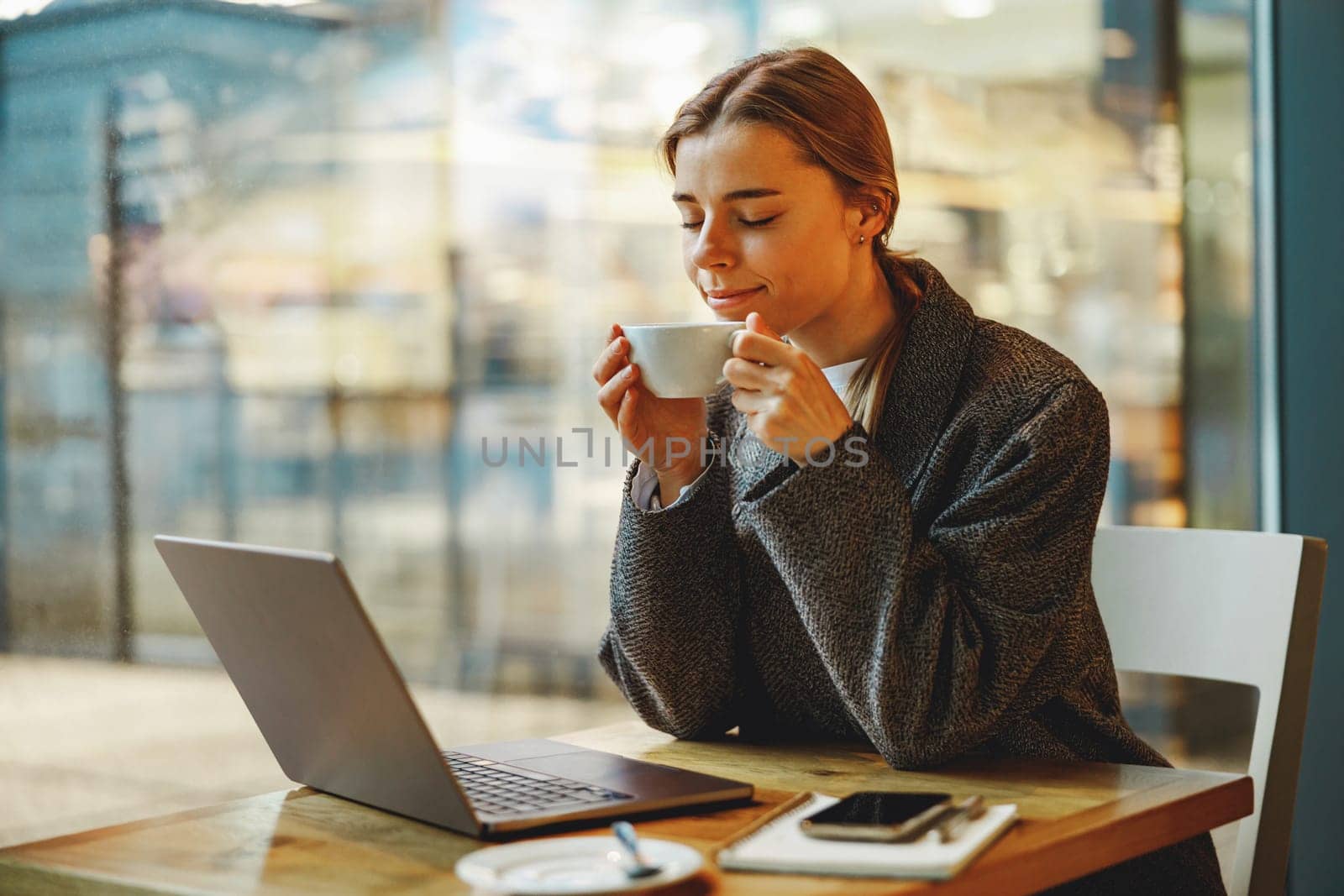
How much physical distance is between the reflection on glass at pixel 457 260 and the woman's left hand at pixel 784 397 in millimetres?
852

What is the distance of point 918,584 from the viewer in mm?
1163

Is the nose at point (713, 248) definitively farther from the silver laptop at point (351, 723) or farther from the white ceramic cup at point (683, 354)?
the silver laptop at point (351, 723)

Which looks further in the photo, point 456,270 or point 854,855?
point 456,270

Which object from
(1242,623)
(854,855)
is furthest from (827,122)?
(854,855)

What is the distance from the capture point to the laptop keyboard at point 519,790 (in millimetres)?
987

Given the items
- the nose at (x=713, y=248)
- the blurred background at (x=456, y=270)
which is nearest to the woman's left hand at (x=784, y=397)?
the nose at (x=713, y=248)

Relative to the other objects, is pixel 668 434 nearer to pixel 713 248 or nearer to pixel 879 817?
pixel 713 248

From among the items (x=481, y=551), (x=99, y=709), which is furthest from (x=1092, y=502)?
(x=481, y=551)

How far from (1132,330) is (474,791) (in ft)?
7.47

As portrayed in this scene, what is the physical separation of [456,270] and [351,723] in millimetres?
1484

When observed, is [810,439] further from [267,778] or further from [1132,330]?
[1132,330]

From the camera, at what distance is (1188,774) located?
1131 millimetres

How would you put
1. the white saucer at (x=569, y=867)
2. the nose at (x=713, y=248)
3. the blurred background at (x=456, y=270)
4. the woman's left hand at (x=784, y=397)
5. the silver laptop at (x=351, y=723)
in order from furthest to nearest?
the blurred background at (x=456, y=270) → the nose at (x=713, y=248) → the woman's left hand at (x=784, y=397) → the silver laptop at (x=351, y=723) → the white saucer at (x=569, y=867)

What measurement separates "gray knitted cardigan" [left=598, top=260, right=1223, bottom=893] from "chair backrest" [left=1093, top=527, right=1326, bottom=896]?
0.13m
